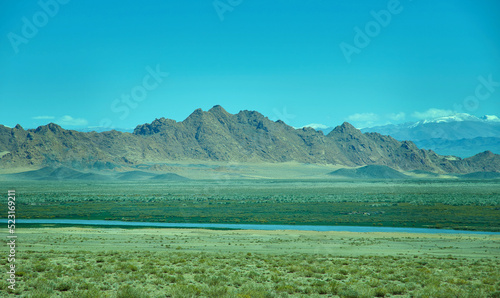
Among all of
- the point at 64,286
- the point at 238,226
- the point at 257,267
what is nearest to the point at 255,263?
the point at 257,267

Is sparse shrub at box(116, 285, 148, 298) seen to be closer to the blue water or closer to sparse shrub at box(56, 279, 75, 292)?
sparse shrub at box(56, 279, 75, 292)

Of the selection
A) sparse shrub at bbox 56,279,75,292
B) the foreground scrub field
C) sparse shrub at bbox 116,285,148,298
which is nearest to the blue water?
the foreground scrub field

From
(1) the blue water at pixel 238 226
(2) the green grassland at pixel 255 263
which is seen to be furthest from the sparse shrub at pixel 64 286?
(1) the blue water at pixel 238 226

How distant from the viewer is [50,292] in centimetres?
1372

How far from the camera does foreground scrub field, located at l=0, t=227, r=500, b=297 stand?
47.2 feet

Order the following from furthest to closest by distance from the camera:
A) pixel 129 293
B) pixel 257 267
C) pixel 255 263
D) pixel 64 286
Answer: pixel 255 263
pixel 257 267
pixel 64 286
pixel 129 293

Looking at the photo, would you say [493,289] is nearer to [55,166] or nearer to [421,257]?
[421,257]

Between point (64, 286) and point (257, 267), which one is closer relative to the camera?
point (64, 286)

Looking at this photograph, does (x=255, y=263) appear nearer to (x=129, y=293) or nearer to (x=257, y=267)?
(x=257, y=267)

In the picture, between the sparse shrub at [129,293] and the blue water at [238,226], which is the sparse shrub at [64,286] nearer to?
the sparse shrub at [129,293]

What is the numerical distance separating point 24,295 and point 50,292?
0.73 metres

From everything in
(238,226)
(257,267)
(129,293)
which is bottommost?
(238,226)

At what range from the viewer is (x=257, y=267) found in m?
19.0

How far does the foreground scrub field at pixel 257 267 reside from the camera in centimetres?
1440
